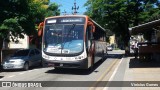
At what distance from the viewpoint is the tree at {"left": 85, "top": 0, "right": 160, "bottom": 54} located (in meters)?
40.7

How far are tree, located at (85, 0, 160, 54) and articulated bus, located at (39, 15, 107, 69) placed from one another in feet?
68.7

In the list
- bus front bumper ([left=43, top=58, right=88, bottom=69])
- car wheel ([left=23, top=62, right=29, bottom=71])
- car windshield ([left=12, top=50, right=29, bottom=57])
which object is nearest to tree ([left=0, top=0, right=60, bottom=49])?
car windshield ([left=12, top=50, right=29, bottom=57])

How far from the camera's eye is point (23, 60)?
907 inches

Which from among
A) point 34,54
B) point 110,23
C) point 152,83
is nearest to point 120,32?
point 110,23

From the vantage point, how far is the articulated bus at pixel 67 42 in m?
19.2

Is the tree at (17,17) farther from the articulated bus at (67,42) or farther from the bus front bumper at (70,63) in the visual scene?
the bus front bumper at (70,63)

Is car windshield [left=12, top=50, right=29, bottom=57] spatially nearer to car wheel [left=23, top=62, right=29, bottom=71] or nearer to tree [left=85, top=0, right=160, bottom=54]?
car wheel [left=23, top=62, right=29, bottom=71]

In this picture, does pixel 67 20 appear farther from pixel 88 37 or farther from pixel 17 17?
pixel 17 17

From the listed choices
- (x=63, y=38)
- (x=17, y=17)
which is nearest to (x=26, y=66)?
(x=17, y=17)

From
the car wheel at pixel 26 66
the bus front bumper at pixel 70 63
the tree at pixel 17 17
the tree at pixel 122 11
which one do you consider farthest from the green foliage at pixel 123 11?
the bus front bumper at pixel 70 63

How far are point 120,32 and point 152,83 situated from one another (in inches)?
1309

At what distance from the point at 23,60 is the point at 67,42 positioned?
4888mm

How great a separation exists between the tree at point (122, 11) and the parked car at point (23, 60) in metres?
17.2

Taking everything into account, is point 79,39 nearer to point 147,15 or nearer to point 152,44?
point 152,44
